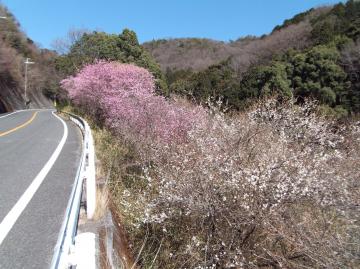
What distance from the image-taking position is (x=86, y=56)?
51219 mm

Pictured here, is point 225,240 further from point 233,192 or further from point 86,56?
point 86,56

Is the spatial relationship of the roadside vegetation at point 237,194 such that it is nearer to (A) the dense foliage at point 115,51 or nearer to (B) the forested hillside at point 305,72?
(B) the forested hillside at point 305,72

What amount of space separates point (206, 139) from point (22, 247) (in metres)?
4.26

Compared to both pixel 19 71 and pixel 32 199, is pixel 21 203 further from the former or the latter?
pixel 19 71

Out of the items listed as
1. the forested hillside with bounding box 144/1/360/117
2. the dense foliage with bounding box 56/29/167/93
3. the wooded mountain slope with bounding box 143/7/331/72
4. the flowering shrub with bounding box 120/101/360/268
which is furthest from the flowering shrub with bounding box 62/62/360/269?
the wooded mountain slope with bounding box 143/7/331/72

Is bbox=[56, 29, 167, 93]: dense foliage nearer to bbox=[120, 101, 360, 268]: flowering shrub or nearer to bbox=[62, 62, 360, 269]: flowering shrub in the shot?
A: bbox=[62, 62, 360, 269]: flowering shrub

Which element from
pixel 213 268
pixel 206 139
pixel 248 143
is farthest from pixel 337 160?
pixel 213 268

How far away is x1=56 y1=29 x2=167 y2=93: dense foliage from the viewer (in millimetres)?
48688

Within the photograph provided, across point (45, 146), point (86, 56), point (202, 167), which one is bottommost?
point (45, 146)

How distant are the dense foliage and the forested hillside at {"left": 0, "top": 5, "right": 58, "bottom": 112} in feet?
23.6

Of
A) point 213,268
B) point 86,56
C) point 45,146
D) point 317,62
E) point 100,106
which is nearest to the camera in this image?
point 213,268

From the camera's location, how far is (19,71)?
189ft

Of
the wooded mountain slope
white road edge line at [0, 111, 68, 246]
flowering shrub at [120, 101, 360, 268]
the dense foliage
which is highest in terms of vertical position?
the wooded mountain slope

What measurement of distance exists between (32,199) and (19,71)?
54742 millimetres
